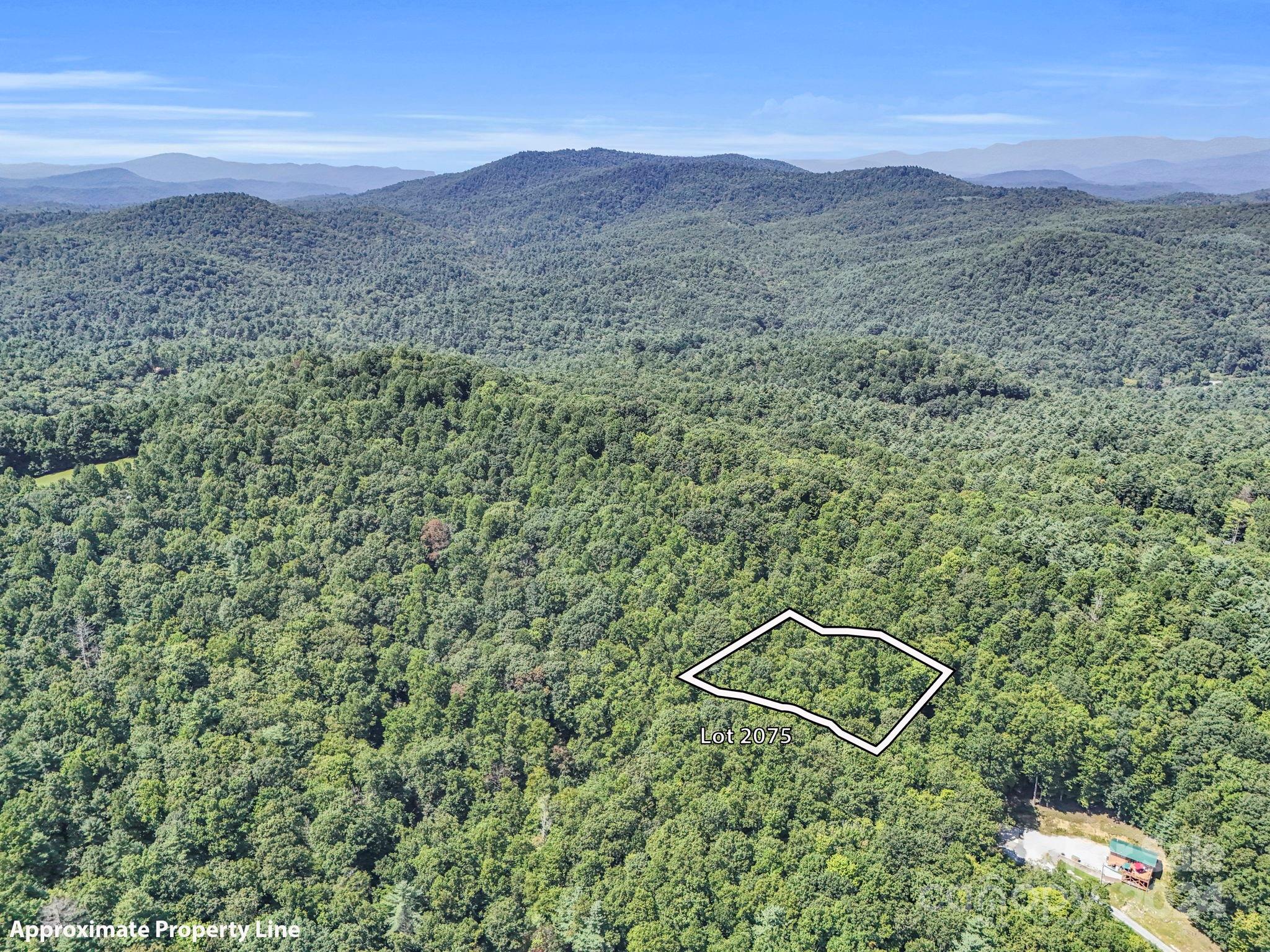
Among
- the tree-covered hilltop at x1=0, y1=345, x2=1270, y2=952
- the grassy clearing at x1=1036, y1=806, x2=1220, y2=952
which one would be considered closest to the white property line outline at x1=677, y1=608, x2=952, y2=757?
the tree-covered hilltop at x1=0, y1=345, x2=1270, y2=952

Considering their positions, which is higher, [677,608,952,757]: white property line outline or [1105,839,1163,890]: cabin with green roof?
[677,608,952,757]: white property line outline

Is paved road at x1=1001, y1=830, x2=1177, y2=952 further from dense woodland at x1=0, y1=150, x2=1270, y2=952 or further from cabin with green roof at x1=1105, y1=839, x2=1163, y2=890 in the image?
dense woodland at x1=0, y1=150, x2=1270, y2=952

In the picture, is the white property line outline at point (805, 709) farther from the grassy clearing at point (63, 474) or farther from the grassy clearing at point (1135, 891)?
the grassy clearing at point (63, 474)

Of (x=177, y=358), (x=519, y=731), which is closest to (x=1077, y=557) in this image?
(x=519, y=731)

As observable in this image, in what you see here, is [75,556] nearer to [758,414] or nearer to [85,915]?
[85,915]

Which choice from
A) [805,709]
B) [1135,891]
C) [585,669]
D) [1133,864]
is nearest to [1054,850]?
[1133,864]

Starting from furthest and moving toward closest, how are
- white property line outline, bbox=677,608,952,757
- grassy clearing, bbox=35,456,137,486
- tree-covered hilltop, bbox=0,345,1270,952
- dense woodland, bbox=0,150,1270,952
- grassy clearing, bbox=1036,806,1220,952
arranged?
grassy clearing, bbox=35,456,137,486 → white property line outline, bbox=677,608,952,757 → dense woodland, bbox=0,150,1270,952 → tree-covered hilltop, bbox=0,345,1270,952 → grassy clearing, bbox=1036,806,1220,952
